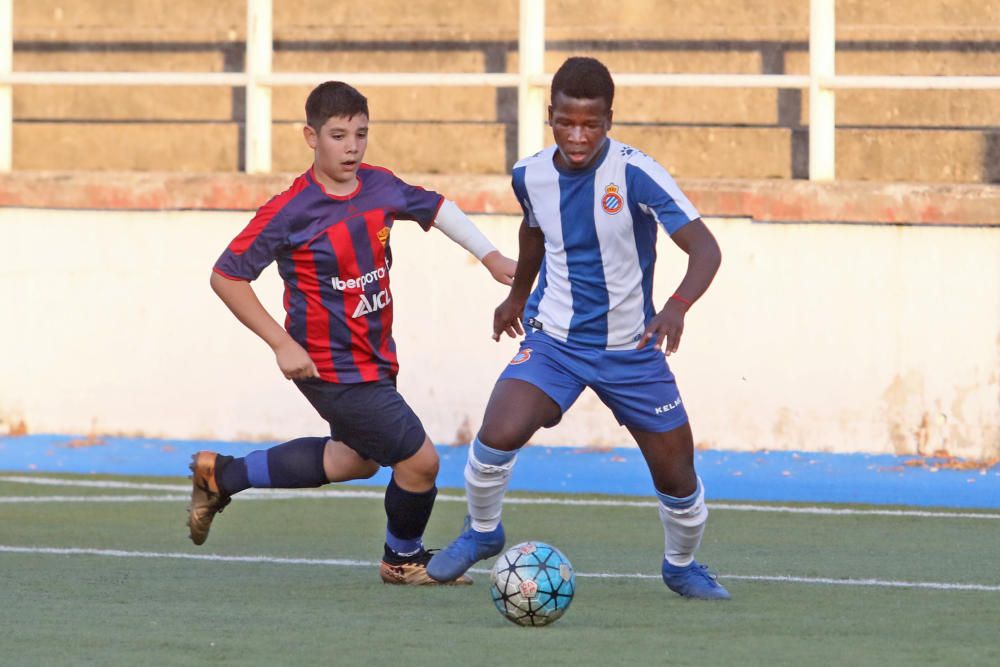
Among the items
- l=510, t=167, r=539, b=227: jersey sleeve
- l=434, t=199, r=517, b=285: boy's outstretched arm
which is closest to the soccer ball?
l=510, t=167, r=539, b=227: jersey sleeve

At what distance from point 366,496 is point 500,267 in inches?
135

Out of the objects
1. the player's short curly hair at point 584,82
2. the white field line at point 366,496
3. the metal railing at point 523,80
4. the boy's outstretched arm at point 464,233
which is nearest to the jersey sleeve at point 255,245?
the boy's outstretched arm at point 464,233

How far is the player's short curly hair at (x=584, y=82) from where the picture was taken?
669cm

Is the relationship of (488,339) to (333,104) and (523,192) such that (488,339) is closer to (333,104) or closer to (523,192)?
(333,104)

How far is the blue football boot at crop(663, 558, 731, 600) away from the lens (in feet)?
22.7

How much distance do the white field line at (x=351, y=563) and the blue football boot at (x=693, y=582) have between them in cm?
60

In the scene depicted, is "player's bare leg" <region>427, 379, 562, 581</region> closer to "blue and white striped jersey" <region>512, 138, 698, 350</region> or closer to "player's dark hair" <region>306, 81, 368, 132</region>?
"blue and white striped jersey" <region>512, 138, 698, 350</region>

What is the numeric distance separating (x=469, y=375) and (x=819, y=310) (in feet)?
6.26

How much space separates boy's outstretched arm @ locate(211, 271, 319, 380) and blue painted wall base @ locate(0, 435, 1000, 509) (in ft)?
12.9

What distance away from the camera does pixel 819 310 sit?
10945 mm

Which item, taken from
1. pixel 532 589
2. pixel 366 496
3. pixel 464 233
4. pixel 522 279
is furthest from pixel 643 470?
pixel 532 589

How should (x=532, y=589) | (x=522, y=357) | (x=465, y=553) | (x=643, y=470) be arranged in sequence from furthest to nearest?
(x=643, y=470) → (x=465, y=553) → (x=522, y=357) → (x=532, y=589)

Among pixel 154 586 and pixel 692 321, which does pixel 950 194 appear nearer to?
pixel 692 321

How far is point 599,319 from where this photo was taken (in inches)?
272
